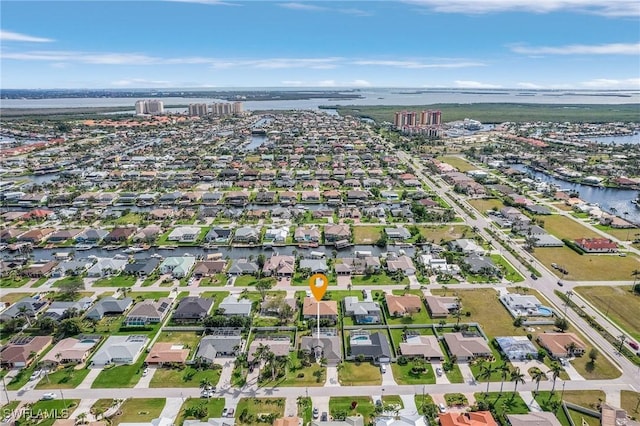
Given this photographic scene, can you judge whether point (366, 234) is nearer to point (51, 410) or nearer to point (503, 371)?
point (503, 371)

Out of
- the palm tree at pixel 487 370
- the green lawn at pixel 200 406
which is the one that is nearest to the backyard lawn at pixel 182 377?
the green lawn at pixel 200 406

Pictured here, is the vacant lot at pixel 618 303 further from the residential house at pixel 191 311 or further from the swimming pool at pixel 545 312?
the residential house at pixel 191 311

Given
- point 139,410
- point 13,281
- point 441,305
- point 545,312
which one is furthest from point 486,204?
point 13,281

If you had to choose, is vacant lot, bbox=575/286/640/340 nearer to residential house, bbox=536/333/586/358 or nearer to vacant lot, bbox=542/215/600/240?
residential house, bbox=536/333/586/358

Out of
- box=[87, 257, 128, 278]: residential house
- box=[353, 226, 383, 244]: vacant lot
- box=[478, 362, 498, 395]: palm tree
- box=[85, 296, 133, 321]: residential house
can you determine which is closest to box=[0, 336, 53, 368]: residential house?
box=[85, 296, 133, 321]: residential house

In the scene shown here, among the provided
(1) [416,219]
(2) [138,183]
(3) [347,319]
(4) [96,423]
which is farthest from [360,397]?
(2) [138,183]

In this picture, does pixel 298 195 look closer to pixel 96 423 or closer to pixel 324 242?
pixel 324 242
